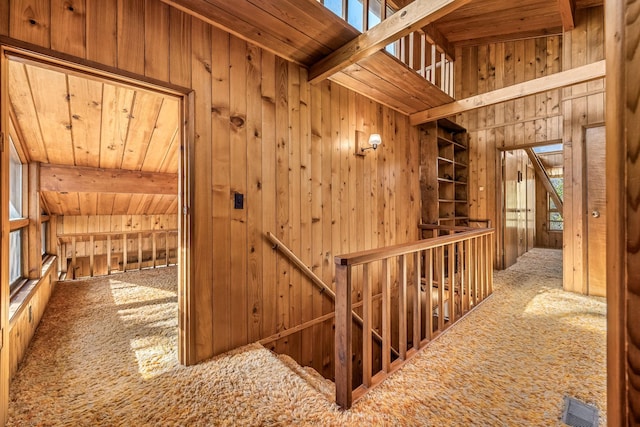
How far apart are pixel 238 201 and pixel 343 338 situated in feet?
4.05

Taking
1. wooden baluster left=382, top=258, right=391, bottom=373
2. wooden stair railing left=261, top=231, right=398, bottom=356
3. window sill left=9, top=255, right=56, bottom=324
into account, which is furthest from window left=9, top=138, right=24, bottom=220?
wooden baluster left=382, top=258, right=391, bottom=373

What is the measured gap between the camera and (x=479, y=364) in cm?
173

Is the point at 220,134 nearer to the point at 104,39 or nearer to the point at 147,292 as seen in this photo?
the point at 104,39

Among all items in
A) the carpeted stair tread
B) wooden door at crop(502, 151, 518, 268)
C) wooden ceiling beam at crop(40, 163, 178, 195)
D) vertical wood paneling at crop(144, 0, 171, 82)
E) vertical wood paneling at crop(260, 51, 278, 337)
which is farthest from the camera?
wooden door at crop(502, 151, 518, 268)

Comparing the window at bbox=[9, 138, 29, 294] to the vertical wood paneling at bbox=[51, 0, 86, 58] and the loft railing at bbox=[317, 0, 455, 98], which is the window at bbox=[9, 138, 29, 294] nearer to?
the vertical wood paneling at bbox=[51, 0, 86, 58]

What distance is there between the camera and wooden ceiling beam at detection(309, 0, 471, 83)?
1.61 metres

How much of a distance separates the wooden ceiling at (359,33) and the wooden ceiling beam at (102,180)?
2.36m

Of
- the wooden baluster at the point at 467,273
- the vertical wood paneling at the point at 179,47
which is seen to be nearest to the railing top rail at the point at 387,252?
the wooden baluster at the point at 467,273

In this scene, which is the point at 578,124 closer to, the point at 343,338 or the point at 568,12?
the point at 568,12

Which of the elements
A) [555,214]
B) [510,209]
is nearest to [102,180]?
[510,209]

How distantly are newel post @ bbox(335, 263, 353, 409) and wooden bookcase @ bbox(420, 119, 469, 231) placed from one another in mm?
3147

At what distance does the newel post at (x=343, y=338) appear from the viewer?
1379mm

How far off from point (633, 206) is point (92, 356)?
2.81m

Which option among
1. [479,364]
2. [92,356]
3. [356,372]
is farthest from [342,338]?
[356,372]
